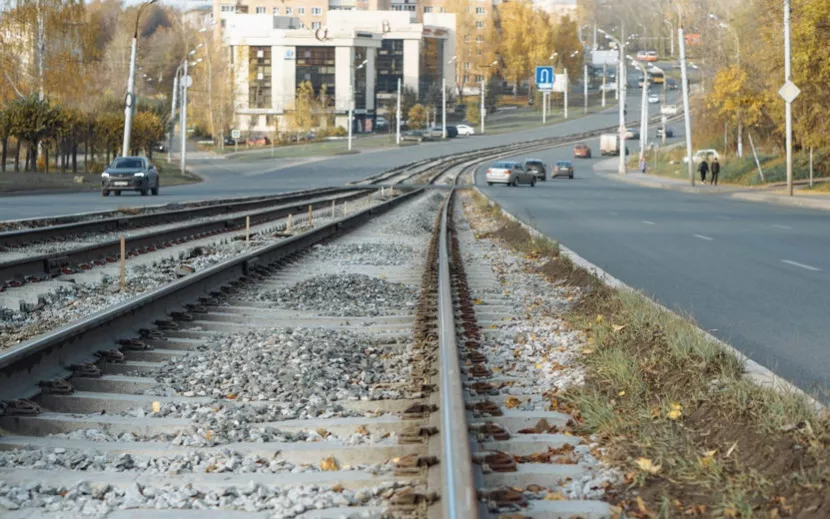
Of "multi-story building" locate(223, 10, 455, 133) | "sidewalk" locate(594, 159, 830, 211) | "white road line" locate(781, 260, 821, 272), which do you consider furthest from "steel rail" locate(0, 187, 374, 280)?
"multi-story building" locate(223, 10, 455, 133)

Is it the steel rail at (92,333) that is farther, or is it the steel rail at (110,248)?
the steel rail at (110,248)

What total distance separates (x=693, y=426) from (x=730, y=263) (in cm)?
1383

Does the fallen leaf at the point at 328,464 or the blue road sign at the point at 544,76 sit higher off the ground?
the blue road sign at the point at 544,76

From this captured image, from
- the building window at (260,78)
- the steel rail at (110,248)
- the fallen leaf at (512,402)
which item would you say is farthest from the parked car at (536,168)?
the building window at (260,78)

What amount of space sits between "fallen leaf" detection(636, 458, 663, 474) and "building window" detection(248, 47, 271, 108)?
138m

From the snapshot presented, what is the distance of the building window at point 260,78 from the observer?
5682 inches

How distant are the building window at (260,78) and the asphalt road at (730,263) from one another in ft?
343

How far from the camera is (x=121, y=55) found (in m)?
122

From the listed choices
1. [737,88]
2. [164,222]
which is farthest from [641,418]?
[737,88]

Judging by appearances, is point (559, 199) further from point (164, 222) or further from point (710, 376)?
point (710, 376)

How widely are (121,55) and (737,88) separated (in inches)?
2953

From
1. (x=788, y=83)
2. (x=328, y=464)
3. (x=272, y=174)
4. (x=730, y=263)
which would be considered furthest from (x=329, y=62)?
(x=328, y=464)

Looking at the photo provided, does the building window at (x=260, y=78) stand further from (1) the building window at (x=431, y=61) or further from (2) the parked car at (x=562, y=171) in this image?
(2) the parked car at (x=562, y=171)

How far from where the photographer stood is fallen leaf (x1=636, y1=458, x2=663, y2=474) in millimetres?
5906
